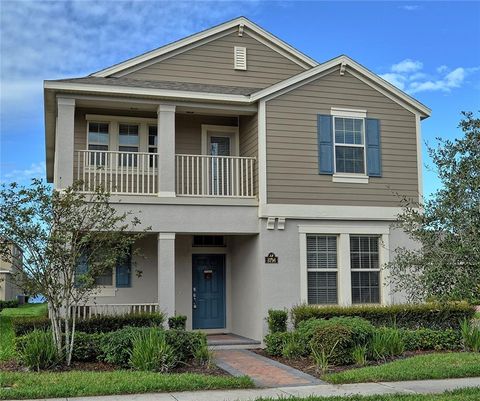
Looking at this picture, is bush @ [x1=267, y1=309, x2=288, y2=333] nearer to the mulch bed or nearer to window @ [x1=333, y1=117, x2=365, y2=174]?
the mulch bed

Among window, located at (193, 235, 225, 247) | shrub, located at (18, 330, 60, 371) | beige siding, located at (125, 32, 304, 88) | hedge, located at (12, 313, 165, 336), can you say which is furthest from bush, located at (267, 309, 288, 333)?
beige siding, located at (125, 32, 304, 88)

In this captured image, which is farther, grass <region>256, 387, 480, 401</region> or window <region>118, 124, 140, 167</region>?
window <region>118, 124, 140, 167</region>

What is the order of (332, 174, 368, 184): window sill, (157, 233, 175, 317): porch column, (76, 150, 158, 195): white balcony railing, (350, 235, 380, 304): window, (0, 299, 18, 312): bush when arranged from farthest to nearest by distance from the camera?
(0, 299, 18, 312): bush
(332, 174, 368, 184): window sill
(350, 235, 380, 304): window
(76, 150, 158, 195): white balcony railing
(157, 233, 175, 317): porch column

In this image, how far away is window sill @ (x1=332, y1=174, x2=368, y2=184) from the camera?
16.0m

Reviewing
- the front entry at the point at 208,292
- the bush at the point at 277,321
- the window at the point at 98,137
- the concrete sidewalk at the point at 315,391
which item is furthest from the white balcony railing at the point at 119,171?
the concrete sidewalk at the point at 315,391

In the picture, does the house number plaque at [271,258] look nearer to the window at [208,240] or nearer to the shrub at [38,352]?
the window at [208,240]

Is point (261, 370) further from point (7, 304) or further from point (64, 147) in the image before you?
point (7, 304)

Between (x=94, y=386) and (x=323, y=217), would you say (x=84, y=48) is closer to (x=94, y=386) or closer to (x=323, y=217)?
(x=323, y=217)

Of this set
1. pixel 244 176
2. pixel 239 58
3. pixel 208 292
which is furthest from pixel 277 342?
pixel 239 58

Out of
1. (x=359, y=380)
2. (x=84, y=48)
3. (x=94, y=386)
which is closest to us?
(x=94, y=386)

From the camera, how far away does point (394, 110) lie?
16.7 m

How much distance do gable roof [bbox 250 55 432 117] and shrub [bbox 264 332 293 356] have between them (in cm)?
601

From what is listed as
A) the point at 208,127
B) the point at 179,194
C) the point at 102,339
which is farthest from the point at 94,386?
the point at 208,127

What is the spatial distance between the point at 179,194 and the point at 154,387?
706cm
